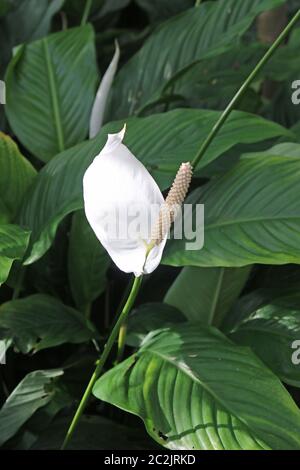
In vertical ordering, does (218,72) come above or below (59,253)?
above

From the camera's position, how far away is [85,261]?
933mm

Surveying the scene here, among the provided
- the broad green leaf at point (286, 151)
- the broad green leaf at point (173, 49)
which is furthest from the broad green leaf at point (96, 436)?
the broad green leaf at point (173, 49)

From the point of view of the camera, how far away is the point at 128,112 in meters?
1.15

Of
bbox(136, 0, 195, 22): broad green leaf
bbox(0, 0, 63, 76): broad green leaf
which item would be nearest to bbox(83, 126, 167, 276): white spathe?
bbox(0, 0, 63, 76): broad green leaf

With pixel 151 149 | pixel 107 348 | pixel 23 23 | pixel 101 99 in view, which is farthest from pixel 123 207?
pixel 23 23

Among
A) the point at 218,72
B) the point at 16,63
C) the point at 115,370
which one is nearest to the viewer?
the point at 115,370

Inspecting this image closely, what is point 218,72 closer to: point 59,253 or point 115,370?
point 59,253

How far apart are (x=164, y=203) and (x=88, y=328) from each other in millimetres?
306

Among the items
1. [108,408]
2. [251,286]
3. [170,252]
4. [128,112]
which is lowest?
[108,408]

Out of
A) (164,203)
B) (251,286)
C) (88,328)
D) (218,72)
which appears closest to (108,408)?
(88,328)

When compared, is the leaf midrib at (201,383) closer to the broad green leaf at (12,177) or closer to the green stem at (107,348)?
the green stem at (107,348)

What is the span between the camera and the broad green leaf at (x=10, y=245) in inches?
27.6

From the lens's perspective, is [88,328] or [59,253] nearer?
[88,328]

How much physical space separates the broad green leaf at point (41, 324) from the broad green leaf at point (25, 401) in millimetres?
36
